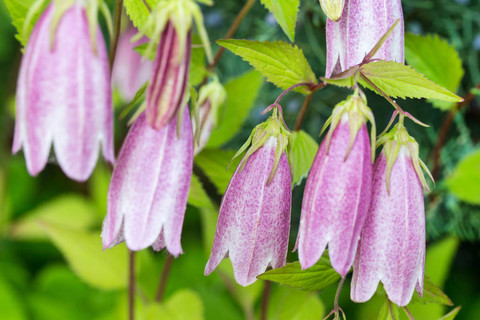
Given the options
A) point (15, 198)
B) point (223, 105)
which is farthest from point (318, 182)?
point (15, 198)

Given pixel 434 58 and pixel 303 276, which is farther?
pixel 434 58

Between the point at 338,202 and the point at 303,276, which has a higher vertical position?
the point at 338,202

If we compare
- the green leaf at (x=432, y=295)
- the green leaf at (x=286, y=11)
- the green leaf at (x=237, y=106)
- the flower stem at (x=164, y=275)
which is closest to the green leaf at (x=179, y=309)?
the flower stem at (x=164, y=275)

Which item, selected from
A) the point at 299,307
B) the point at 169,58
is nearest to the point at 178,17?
the point at 169,58

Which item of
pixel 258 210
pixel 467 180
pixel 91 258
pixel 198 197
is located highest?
pixel 258 210

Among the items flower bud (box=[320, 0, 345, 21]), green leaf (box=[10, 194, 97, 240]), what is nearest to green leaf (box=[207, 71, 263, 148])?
flower bud (box=[320, 0, 345, 21])

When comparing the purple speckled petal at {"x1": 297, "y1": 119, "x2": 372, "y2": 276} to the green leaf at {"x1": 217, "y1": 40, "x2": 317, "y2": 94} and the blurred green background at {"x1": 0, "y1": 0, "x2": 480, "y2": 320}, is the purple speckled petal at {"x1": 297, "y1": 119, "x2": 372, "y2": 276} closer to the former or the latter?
the green leaf at {"x1": 217, "y1": 40, "x2": 317, "y2": 94}

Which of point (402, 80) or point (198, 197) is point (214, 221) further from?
point (402, 80)
